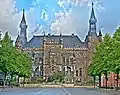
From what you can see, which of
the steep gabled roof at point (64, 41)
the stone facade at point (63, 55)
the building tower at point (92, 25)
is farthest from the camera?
the building tower at point (92, 25)

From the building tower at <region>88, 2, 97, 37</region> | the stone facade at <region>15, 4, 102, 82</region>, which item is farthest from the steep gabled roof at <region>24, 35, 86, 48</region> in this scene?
the building tower at <region>88, 2, 97, 37</region>

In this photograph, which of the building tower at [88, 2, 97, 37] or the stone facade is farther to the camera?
the building tower at [88, 2, 97, 37]

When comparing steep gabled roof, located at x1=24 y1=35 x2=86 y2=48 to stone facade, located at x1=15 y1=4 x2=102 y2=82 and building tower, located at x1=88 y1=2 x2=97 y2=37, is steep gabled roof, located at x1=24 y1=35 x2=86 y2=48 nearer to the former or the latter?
stone facade, located at x1=15 y1=4 x2=102 y2=82

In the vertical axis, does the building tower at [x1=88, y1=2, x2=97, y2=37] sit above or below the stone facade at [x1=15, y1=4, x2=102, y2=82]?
above

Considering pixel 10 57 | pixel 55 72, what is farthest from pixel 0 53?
pixel 55 72

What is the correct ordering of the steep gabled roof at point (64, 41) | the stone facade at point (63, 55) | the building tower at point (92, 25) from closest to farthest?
1. the stone facade at point (63, 55)
2. the steep gabled roof at point (64, 41)
3. the building tower at point (92, 25)

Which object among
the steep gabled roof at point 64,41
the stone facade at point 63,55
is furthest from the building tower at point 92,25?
the steep gabled roof at point 64,41

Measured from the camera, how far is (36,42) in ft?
547

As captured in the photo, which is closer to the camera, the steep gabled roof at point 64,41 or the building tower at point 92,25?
the steep gabled roof at point 64,41

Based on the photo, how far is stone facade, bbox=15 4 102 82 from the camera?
521ft

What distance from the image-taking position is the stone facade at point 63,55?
6255 inches

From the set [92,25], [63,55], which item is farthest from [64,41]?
[92,25]

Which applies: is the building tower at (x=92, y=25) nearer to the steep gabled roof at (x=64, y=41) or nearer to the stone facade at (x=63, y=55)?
the stone facade at (x=63, y=55)

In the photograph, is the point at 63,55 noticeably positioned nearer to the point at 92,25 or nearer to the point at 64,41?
the point at 64,41
